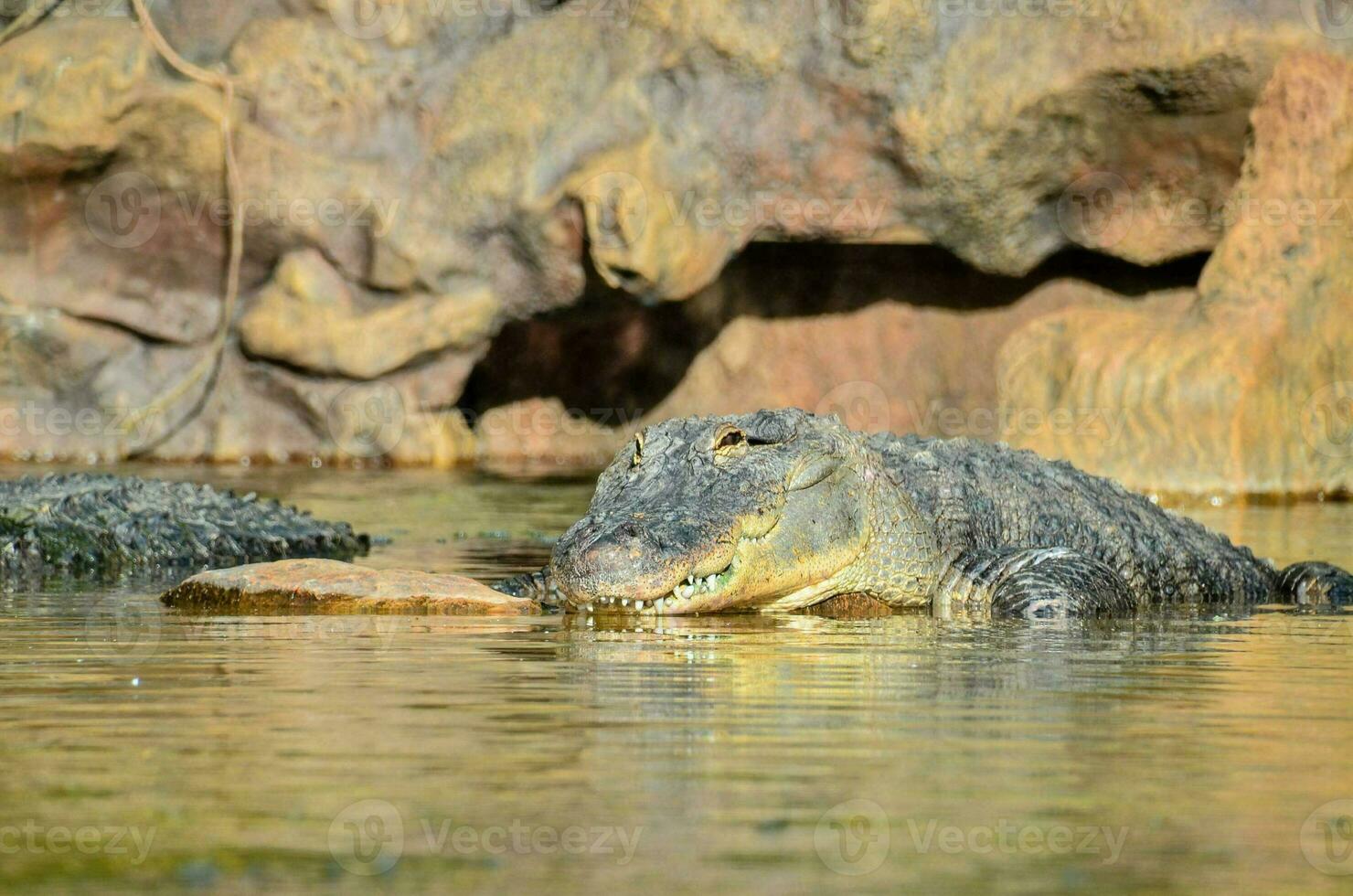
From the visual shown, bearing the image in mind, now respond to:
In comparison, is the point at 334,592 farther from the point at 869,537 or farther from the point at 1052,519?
the point at 1052,519

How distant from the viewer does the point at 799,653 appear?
5.72 m

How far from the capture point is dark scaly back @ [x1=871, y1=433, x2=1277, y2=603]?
8.01 m

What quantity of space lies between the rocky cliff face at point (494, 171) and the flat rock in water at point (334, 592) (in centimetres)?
858

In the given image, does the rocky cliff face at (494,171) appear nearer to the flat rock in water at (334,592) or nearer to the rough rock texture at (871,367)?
the rough rock texture at (871,367)

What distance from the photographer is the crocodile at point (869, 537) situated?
22.0 ft

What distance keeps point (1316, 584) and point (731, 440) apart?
8.81 ft

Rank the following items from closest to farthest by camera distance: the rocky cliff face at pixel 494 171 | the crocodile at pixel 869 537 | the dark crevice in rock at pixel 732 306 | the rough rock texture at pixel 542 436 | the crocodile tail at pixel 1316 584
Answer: the crocodile at pixel 869 537, the crocodile tail at pixel 1316 584, the rocky cliff face at pixel 494 171, the dark crevice in rock at pixel 732 306, the rough rock texture at pixel 542 436

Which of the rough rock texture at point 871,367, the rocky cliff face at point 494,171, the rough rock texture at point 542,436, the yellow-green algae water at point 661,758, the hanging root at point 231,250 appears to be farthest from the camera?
the rough rock texture at point 542,436

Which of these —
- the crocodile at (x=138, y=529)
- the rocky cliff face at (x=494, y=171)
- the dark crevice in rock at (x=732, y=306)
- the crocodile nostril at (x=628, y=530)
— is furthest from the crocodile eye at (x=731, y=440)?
the dark crevice in rock at (x=732, y=306)

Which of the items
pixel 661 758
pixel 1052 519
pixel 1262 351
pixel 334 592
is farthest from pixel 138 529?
pixel 1262 351

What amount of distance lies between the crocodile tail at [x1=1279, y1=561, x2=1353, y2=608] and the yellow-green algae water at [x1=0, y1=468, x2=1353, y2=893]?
180 centimetres

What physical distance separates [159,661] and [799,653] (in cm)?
173

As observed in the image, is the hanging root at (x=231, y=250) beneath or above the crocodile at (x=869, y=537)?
above

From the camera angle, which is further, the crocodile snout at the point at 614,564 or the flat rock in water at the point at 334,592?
the flat rock in water at the point at 334,592
